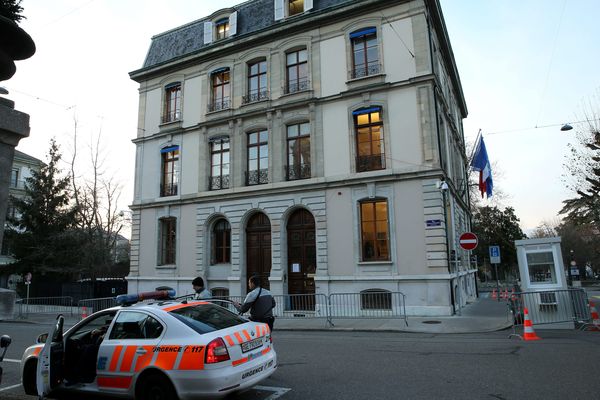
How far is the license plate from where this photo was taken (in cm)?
564

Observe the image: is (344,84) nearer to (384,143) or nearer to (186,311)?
(384,143)

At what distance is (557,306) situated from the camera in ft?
41.9

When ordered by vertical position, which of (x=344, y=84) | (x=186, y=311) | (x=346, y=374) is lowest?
(x=346, y=374)

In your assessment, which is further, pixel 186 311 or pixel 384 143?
pixel 384 143

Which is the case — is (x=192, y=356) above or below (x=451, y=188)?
below

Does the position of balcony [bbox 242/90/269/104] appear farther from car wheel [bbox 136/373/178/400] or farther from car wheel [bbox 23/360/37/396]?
car wheel [bbox 136/373/178/400]

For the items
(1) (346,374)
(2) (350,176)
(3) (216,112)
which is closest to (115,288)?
(3) (216,112)

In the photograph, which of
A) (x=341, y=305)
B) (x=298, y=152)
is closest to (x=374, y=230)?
(x=341, y=305)

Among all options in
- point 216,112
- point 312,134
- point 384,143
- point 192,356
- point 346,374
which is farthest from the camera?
point 216,112

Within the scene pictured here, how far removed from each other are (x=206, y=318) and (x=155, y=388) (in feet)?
Answer: 3.55

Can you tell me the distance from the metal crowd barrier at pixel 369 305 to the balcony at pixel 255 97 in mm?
10951

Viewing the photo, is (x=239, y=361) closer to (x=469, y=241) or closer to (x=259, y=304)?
(x=259, y=304)

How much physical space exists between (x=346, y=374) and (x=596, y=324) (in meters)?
9.20

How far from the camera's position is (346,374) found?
735 cm
